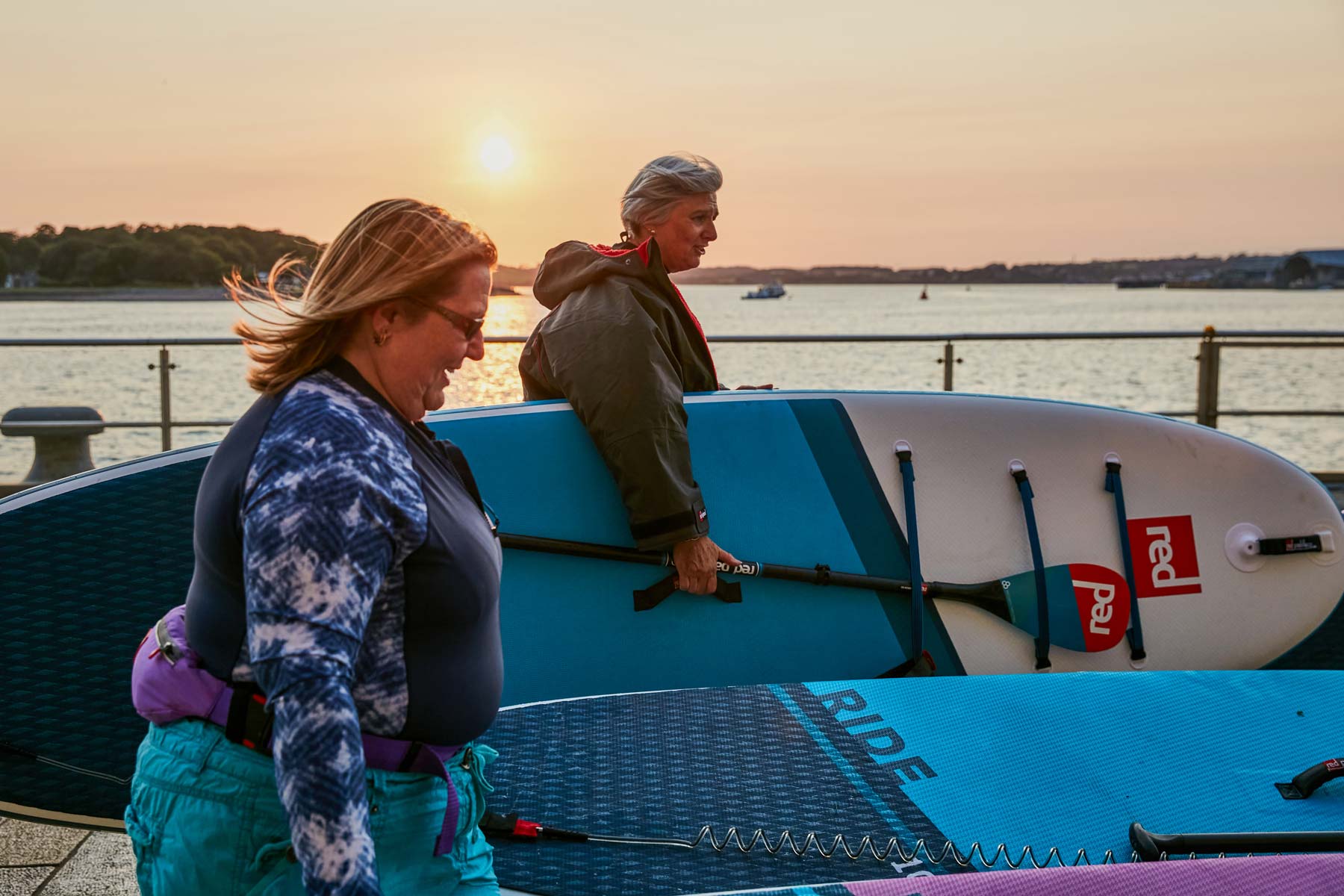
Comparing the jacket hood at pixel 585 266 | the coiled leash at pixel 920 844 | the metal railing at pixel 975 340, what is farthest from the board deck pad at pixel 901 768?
the metal railing at pixel 975 340

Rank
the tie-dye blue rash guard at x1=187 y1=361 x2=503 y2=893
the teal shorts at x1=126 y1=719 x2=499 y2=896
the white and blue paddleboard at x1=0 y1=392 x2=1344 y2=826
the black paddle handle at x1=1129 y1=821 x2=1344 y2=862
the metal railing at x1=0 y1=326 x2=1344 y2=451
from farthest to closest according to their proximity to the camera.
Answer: the metal railing at x1=0 y1=326 x2=1344 y2=451, the white and blue paddleboard at x1=0 y1=392 x2=1344 y2=826, the black paddle handle at x1=1129 y1=821 x2=1344 y2=862, the teal shorts at x1=126 y1=719 x2=499 y2=896, the tie-dye blue rash guard at x1=187 y1=361 x2=503 y2=893

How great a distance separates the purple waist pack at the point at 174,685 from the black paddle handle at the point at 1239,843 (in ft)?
6.00

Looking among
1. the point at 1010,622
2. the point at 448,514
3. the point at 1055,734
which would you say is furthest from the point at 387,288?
the point at 1010,622

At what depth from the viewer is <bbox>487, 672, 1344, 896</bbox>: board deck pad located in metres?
2.35

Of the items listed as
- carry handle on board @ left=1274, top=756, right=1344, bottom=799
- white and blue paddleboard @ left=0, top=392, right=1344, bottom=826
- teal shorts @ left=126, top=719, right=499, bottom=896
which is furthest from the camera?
white and blue paddleboard @ left=0, top=392, right=1344, bottom=826

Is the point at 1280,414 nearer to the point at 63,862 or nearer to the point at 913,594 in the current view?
the point at 913,594

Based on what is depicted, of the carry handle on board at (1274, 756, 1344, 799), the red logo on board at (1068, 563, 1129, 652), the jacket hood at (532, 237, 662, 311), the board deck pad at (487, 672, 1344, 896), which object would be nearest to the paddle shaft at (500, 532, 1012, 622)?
the red logo on board at (1068, 563, 1129, 652)

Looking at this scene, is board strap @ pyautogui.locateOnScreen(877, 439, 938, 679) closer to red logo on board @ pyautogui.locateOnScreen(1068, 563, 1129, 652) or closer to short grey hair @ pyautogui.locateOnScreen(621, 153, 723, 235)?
red logo on board @ pyautogui.locateOnScreen(1068, 563, 1129, 652)

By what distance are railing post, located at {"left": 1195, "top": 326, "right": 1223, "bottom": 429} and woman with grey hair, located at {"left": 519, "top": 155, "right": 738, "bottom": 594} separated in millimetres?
4638

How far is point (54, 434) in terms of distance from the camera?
6551 mm

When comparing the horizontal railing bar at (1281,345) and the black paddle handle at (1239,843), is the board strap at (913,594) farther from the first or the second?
the horizontal railing bar at (1281,345)

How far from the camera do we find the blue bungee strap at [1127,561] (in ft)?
12.7

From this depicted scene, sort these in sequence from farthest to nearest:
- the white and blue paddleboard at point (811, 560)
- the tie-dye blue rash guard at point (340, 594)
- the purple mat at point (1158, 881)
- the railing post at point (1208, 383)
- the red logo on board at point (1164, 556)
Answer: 1. the railing post at point (1208, 383)
2. the red logo on board at point (1164, 556)
3. the white and blue paddleboard at point (811, 560)
4. the purple mat at point (1158, 881)
5. the tie-dye blue rash guard at point (340, 594)

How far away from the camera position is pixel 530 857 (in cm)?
230
